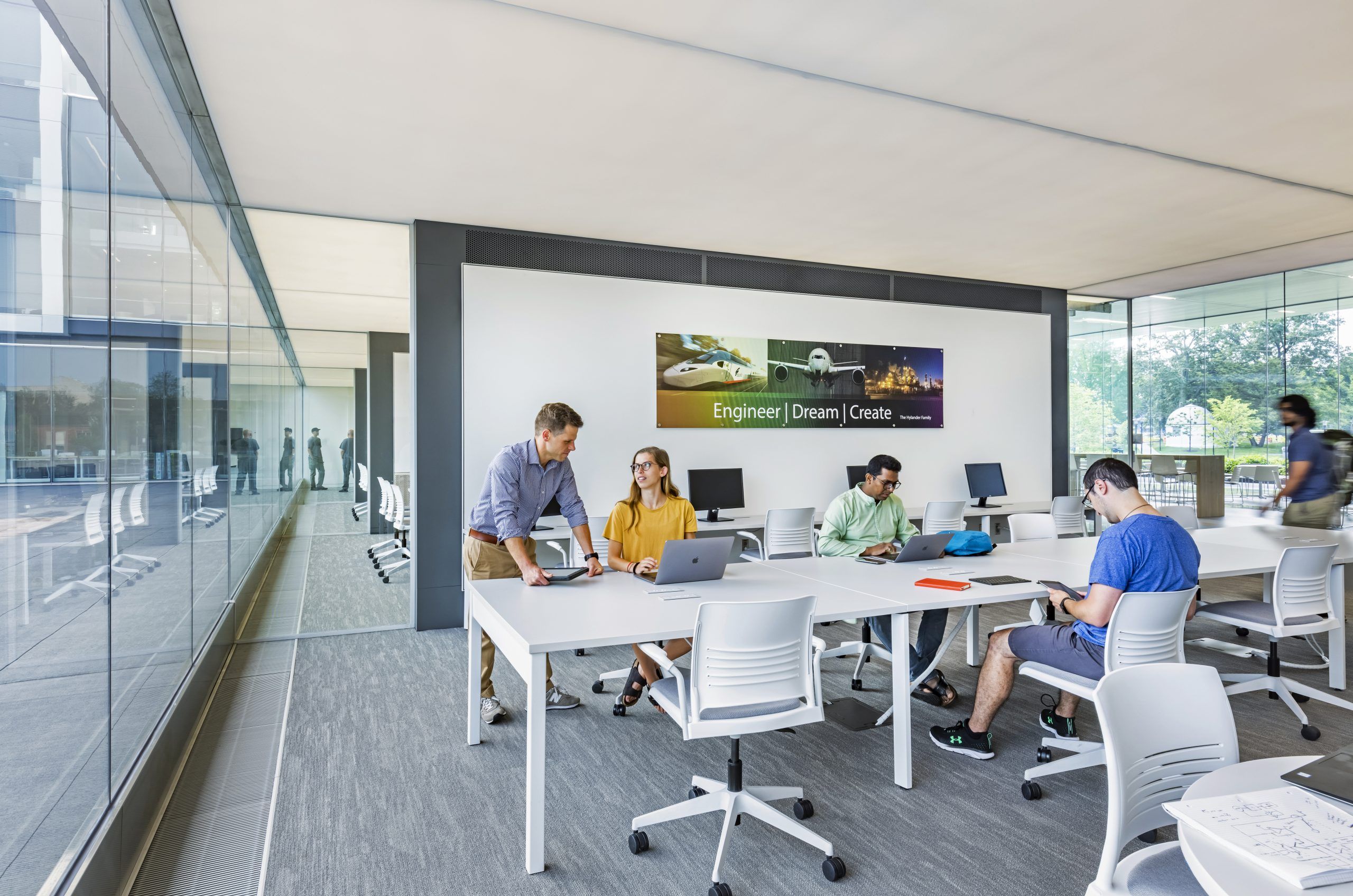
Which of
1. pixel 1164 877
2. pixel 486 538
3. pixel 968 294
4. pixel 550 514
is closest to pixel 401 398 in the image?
pixel 550 514

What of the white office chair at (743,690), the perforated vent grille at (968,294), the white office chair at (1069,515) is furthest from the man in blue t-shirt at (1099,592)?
the perforated vent grille at (968,294)

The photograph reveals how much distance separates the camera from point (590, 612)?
2.96 meters

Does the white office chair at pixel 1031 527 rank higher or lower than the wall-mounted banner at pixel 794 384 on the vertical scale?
lower

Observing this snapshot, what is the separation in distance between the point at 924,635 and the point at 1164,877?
2692 mm

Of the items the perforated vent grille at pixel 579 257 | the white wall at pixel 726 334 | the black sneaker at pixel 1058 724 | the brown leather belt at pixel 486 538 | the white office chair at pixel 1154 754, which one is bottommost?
the black sneaker at pixel 1058 724

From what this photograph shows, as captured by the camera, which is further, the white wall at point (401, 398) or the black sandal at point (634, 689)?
the white wall at point (401, 398)

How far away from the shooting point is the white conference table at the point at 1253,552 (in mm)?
4199

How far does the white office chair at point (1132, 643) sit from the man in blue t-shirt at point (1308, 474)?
3.77 m

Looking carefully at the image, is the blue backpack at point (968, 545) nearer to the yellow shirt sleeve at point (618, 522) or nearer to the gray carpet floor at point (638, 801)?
the gray carpet floor at point (638, 801)

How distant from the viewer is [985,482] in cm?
812

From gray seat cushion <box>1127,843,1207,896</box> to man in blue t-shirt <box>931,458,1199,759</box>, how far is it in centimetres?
142

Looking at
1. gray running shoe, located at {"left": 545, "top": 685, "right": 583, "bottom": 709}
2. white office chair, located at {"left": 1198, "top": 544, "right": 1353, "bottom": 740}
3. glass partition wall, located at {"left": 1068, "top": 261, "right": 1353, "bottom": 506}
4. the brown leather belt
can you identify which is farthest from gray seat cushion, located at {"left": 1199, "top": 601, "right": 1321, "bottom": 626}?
glass partition wall, located at {"left": 1068, "top": 261, "right": 1353, "bottom": 506}

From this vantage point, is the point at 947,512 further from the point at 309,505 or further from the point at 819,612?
the point at 309,505

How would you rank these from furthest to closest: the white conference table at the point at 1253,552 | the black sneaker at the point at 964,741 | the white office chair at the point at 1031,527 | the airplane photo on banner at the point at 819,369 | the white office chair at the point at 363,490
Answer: the white office chair at the point at 363,490 → the airplane photo on banner at the point at 819,369 → the white office chair at the point at 1031,527 → the white conference table at the point at 1253,552 → the black sneaker at the point at 964,741
